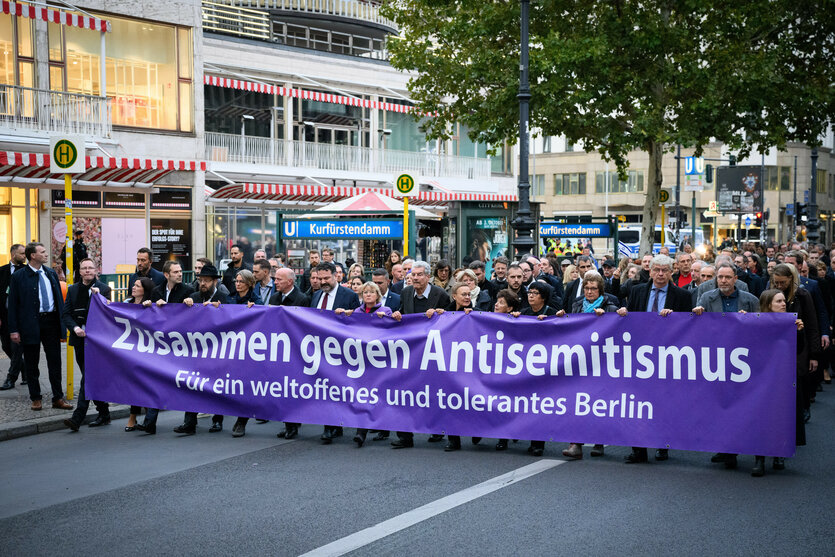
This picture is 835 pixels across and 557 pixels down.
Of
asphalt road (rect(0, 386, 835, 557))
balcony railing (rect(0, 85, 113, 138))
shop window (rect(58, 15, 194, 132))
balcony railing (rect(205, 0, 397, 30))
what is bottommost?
asphalt road (rect(0, 386, 835, 557))

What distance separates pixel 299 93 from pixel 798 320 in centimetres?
2742

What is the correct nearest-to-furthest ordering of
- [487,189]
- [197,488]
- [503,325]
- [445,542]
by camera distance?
[445,542] < [197,488] < [503,325] < [487,189]

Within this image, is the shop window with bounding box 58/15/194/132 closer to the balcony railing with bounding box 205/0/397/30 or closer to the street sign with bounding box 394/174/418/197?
the street sign with bounding box 394/174/418/197

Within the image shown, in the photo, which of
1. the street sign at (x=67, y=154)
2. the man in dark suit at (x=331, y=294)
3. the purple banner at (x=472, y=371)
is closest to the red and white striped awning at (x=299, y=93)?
the street sign at (x=67, y=154)

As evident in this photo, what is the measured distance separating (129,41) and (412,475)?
66.9 ft

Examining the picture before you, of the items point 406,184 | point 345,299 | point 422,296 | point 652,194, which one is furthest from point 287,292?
point 652,194

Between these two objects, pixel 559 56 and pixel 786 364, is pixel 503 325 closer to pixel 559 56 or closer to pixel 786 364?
pixel 786 364

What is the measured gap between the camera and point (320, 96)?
3381cm

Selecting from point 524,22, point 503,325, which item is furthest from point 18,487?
point 524,22

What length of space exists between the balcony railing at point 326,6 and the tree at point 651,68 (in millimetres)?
14667

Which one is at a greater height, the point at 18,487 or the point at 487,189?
the point at 487,189

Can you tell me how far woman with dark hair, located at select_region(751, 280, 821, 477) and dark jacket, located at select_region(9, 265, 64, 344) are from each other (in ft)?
26.0

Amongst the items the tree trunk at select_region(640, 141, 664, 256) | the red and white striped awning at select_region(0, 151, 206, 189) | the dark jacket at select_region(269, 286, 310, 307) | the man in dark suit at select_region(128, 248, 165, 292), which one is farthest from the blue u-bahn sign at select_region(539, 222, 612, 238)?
the dark jacket at select_region(269, 286, 310, 307)

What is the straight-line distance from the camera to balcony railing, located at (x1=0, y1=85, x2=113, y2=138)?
2181 cm
